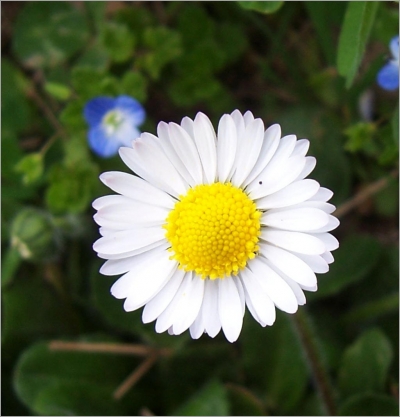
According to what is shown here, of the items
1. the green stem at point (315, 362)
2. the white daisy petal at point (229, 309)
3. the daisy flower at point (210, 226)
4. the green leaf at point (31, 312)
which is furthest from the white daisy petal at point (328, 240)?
the green leaf at point (31, 312)

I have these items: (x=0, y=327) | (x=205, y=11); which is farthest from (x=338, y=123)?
(x=0, y=327)

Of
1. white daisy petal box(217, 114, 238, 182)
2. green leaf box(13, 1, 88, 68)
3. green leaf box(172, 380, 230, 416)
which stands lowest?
green leaf box(172, 380, 230, 416)

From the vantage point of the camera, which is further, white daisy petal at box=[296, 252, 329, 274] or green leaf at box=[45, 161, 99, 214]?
green leaf at box=[45, 161, 99, 214]

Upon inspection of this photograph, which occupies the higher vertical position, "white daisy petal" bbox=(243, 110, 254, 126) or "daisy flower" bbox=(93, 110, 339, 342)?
"white daisy petal" bbox=(243, 110, 254, 126)

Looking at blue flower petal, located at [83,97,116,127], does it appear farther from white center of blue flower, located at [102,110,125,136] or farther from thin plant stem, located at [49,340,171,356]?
thin plant stem, located at [49,340,171,356]

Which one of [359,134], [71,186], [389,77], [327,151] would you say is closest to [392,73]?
[389,77]

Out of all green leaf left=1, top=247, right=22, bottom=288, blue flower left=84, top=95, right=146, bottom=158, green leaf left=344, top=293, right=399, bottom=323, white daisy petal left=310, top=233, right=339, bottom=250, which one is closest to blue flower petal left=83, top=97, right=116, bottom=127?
blue flower left=84, top=95, right=146, bottom=158

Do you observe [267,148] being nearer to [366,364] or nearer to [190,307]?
[190,307]
